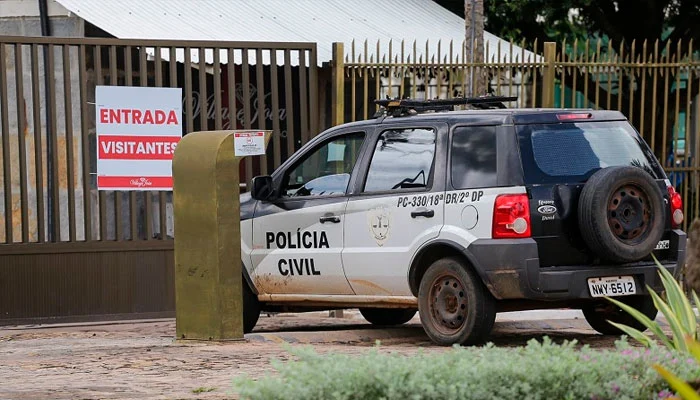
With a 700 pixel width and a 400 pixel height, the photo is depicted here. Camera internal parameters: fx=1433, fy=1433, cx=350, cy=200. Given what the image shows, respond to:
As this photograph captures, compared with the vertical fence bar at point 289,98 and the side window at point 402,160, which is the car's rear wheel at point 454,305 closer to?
the side window at point 402,160

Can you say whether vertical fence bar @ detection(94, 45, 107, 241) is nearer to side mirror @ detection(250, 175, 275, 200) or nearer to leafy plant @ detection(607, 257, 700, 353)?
side mirror @ detection(250, 175, 275, 200)

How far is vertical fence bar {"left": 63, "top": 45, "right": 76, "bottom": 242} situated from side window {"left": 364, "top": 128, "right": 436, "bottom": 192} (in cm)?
366

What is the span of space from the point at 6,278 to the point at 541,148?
5.52 metres

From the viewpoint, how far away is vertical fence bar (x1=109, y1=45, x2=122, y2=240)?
13234mm

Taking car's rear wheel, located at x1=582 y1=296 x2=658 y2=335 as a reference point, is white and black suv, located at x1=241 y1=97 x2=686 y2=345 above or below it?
above

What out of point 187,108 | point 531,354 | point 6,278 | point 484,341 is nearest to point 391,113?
point 484,341

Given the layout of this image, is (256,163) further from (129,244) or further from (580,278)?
(580,278)

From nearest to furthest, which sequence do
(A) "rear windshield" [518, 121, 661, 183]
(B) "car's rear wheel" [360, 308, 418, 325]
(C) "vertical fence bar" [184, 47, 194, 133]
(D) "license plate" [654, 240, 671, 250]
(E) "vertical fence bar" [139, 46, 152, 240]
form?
(A) "rear windshield" [518, 121, 661, 183] < (D) "license plate" [654, 240, 671, 250] < (B) "car's rear wheel" [360, 308, 418, 325] < (E) "vertical fence bar" [139, 46, 152, 240] < (C) "vertical fence bar" [184, 47, 194, 133]

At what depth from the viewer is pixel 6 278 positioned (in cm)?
1295

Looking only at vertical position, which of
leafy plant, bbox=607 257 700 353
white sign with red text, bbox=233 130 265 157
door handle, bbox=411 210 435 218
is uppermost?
Result: white sign with red text, bbox=233 130 265 157

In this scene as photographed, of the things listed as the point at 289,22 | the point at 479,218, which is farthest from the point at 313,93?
the point at 479,218

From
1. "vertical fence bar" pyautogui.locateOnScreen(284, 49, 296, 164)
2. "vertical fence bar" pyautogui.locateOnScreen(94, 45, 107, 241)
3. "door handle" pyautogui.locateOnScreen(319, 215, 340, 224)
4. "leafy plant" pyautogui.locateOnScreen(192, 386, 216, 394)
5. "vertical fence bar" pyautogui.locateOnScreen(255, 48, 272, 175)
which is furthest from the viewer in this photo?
"vertical fence bar" pyautogui.locateOnScreen(284, 49, 296, 164)

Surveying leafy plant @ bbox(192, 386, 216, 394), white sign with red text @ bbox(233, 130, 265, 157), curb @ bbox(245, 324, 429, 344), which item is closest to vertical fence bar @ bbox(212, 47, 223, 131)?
curb @ bbox(245, 324, 429, 344)

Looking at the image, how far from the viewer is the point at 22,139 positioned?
1305cm
